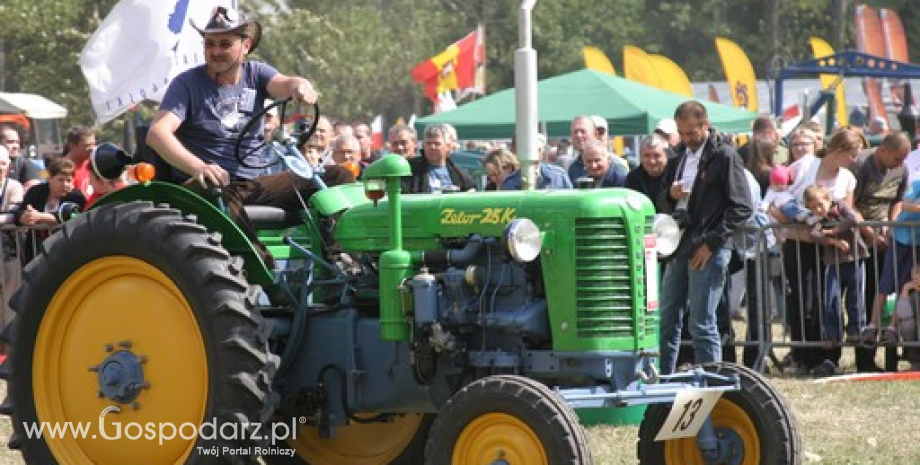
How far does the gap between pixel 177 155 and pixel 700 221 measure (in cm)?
408

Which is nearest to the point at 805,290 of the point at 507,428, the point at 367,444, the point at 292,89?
the point at 367,444

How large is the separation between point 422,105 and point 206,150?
60349 mm

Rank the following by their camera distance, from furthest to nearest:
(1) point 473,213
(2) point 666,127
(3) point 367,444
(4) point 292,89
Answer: (2) point 666,127, (3) point 367,444, (4) point 292,89, (1) point 473,213

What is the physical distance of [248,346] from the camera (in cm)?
686

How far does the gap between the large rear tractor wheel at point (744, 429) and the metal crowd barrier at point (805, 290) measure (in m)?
5.11

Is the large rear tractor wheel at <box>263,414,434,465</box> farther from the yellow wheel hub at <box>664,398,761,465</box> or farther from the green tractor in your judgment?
the yellow wheel hub at <box>664,398,761,465</box>

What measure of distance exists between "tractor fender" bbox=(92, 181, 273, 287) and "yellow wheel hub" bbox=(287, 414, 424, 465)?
927 millimetres

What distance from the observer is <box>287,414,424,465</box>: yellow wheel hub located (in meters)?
7.97

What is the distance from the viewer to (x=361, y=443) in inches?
318

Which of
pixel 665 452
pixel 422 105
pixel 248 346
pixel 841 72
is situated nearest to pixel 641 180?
pixel 665 452

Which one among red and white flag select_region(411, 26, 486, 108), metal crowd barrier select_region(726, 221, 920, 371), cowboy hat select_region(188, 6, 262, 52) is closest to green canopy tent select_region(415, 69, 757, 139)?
red and white flag select_region(411, 26, 486, 108)

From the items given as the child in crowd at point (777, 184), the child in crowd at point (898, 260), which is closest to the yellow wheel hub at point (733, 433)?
the child in crowd at point (898, 260)

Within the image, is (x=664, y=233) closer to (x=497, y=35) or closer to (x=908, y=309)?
(x=908, y=309)

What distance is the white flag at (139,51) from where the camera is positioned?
12562 millimetres
